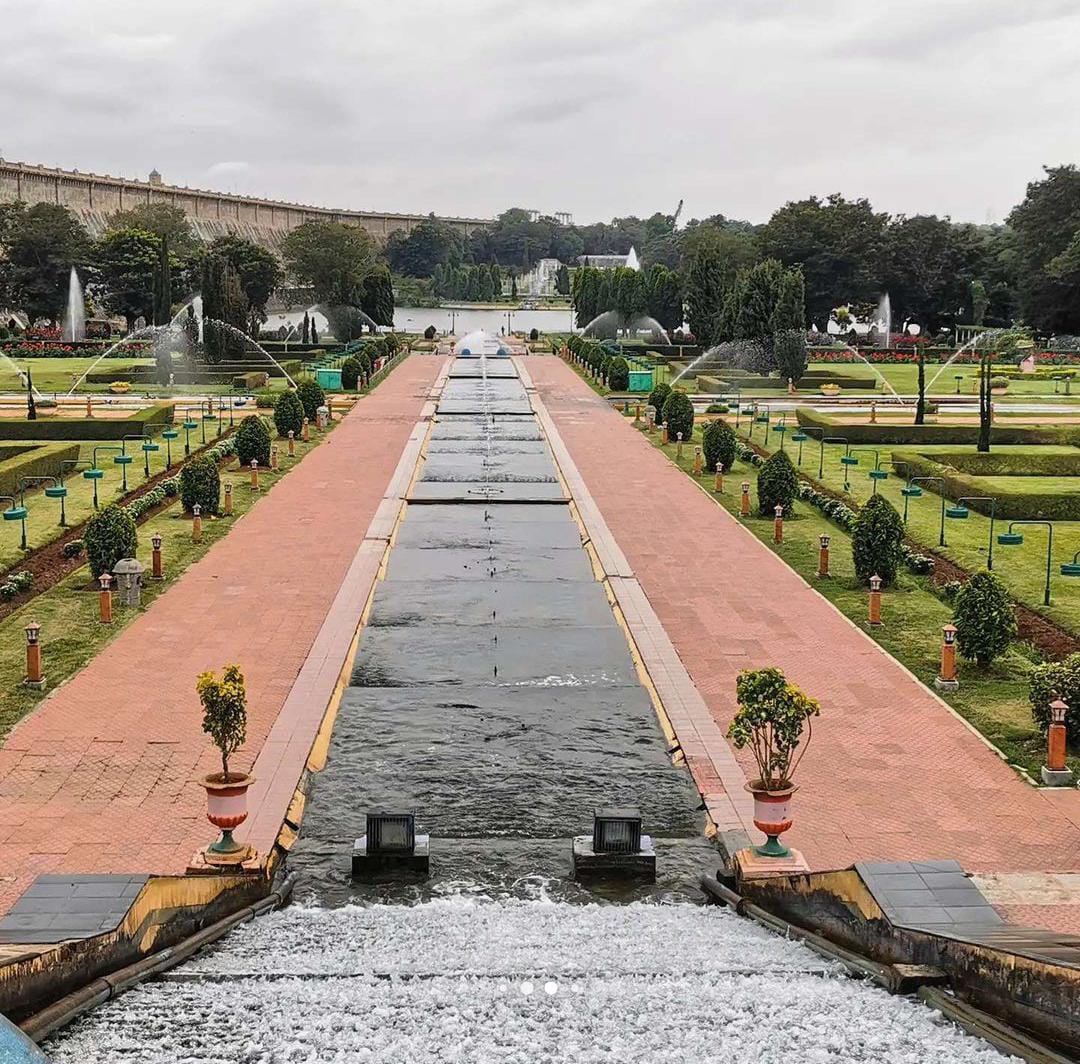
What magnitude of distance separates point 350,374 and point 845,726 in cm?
3462

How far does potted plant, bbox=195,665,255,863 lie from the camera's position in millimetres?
9211

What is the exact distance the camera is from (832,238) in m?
72.2

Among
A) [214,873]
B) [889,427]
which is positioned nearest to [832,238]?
[889,427]

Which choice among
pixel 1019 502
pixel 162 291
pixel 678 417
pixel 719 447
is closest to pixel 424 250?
pixel 162 291

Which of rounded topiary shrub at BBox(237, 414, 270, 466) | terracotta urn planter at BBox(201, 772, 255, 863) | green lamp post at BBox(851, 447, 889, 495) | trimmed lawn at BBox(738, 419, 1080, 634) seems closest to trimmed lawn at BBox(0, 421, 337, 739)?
terracotta urn planter at BBox(201, 772, 255, 863)

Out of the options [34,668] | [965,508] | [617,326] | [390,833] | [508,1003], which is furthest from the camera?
[617,326]

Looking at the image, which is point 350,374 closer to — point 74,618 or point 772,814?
point 74,618

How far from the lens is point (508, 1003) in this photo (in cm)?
724

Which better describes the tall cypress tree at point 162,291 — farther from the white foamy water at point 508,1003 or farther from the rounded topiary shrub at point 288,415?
the white foamy water at point 508,1003

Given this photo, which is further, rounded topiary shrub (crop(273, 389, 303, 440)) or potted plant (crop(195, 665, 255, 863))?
rounded topiary shrub (crop(273, 389, 303, 440))

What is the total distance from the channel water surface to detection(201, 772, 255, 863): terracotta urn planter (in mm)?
Answer: 531

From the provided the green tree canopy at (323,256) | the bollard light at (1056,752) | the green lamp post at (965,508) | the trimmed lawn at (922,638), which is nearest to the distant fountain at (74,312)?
the green tree canopy at (323,256)

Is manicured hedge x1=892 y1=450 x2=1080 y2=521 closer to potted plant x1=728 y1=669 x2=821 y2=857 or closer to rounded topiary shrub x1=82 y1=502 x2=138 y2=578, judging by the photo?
rounded topiary shrub x1=82 y1=502 x2=138 y2=578

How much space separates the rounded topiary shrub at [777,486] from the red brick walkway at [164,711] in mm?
6094
